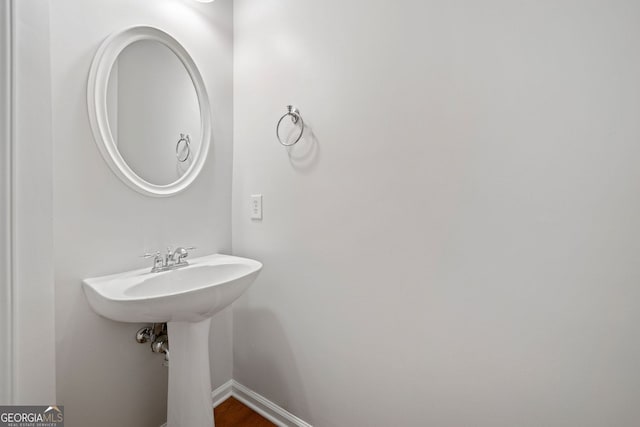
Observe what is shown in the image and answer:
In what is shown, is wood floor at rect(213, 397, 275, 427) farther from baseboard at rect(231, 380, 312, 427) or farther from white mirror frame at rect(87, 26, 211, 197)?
white mirror frame at rect(87, 26, 211, 197)

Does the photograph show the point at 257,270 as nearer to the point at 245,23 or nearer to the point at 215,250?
the point at 215,250

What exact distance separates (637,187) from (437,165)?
0.49m

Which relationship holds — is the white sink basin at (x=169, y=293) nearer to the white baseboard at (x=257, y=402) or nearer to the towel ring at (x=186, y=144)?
the towel ring at (x=186, y=144)

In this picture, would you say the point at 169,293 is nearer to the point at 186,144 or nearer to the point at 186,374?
the point at 186,374

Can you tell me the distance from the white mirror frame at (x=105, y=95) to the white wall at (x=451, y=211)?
1.31 feet

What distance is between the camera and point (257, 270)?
1184 millimetres

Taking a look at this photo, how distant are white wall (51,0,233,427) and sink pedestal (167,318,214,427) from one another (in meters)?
0.21

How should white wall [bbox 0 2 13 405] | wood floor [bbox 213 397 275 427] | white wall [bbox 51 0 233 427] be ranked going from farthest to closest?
wood floor [bbox 213 397 275 427] < white wall [bbox 51 0 233 427] < white wall [bbox 0 2 13 405]

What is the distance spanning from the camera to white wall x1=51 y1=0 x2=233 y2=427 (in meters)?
0.99

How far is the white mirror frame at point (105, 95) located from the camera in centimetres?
105

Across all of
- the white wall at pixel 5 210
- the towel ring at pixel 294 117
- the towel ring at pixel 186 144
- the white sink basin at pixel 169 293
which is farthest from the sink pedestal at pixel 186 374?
the towel ring at pixel 294 117

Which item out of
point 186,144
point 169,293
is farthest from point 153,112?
point 169,293

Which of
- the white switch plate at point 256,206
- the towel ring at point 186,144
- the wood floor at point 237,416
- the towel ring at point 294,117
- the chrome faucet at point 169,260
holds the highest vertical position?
the towel ring at point 294,117

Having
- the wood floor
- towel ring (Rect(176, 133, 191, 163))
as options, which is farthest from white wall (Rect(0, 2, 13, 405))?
the wood floor
